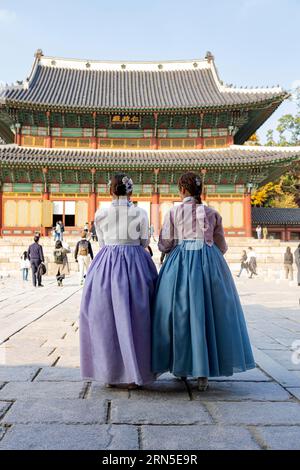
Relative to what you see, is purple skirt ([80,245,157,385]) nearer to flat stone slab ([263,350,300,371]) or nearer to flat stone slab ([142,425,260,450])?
flat stone slab ([142,425,260,450])

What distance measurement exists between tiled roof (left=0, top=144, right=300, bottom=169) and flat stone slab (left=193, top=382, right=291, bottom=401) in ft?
63.6

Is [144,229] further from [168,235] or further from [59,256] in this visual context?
[59,256]

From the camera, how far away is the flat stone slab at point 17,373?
3518mm

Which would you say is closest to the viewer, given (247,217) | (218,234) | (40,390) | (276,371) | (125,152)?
(40,390)

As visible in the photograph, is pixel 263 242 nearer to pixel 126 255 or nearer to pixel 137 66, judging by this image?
pixel 137 66

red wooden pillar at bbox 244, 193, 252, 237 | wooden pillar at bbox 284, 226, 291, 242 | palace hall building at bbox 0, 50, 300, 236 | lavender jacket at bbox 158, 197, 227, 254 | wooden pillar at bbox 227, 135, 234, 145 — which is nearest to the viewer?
lavender jacket at bbox 158, 197, 227, 254

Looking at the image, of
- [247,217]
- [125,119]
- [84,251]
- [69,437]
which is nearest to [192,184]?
[69,437]

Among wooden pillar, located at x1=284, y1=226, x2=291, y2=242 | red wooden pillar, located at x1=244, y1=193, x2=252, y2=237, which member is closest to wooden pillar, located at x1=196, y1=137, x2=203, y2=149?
red wooden pillar, located at x1=244, y1=193, x2=252, y2=237

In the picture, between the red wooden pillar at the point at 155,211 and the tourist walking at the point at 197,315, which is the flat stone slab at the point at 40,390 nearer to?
the tourist walking at the point at 197,315

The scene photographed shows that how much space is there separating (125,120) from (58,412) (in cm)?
2347

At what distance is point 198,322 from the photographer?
122 inches

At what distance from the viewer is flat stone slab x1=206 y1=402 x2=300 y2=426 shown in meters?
2.58
